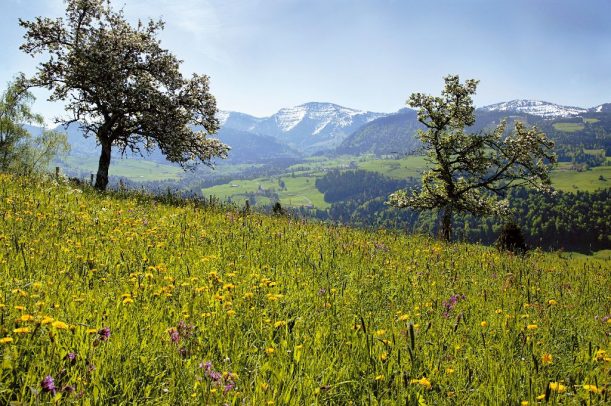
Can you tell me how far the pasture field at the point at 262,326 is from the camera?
3.17m

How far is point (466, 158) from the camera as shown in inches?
1369

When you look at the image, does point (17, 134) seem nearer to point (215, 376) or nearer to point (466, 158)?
point (466, 158)

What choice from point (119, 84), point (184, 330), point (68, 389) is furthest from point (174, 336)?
point (119, 84)

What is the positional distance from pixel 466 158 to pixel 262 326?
112 feet

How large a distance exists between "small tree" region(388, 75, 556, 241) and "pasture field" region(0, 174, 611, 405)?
87.5 ft

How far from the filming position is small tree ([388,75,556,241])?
3297 centimetres

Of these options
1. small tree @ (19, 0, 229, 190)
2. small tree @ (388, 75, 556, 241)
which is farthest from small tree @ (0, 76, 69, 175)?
small tree @ (388, 75, 556, 241)

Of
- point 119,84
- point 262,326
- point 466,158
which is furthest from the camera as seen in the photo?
point 466,158

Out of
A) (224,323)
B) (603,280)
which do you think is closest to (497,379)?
(224,323)

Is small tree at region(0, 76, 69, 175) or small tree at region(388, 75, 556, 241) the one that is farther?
small tree at region(0, 76, 69, 175)

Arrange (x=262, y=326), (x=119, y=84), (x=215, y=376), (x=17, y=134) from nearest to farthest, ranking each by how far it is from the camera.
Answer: (x=215, y=376), (x=262, y=326), (x=119, y=84), (x=17, y=134)

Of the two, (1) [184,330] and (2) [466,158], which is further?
(2) [466,158]

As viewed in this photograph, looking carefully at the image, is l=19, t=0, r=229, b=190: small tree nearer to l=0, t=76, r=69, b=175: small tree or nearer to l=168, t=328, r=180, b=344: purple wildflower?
l=168, t=328, r=180, b=344: purple wildflower

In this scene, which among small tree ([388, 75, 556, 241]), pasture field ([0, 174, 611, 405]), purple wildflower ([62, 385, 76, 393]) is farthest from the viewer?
small tree ([388, 75, 556, 241])
